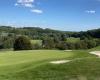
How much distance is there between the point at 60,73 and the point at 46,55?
12887 millimetres

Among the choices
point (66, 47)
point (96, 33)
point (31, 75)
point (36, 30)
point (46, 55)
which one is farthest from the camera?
point (36, 30)

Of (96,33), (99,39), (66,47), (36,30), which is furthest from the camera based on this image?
(36,30)

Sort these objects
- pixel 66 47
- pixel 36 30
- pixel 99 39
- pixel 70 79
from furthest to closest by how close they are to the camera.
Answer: pixel 36 30, pixel 99 39, pixel 66 47, pixel 70 79

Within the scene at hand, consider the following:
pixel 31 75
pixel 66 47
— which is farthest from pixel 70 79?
pixel 66 47

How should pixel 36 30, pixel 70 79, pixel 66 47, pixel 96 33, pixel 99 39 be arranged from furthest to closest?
1. pixel 36 30
2. pixel 96 33
3. pixel 99 39
4. pixel 66 47
5. pixel 70 79

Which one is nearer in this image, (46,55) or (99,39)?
(46,55)

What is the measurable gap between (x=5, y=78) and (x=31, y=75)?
179 centimetres

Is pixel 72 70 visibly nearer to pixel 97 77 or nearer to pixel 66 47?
pixel 97 77

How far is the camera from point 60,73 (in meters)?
18.4

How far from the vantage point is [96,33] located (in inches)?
3484

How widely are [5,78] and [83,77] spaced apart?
16.7ft

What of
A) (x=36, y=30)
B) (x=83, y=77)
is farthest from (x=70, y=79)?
(x=36, y=30)

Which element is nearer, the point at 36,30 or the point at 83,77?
the point at 83,77

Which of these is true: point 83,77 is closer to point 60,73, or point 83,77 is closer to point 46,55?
point 60,73
